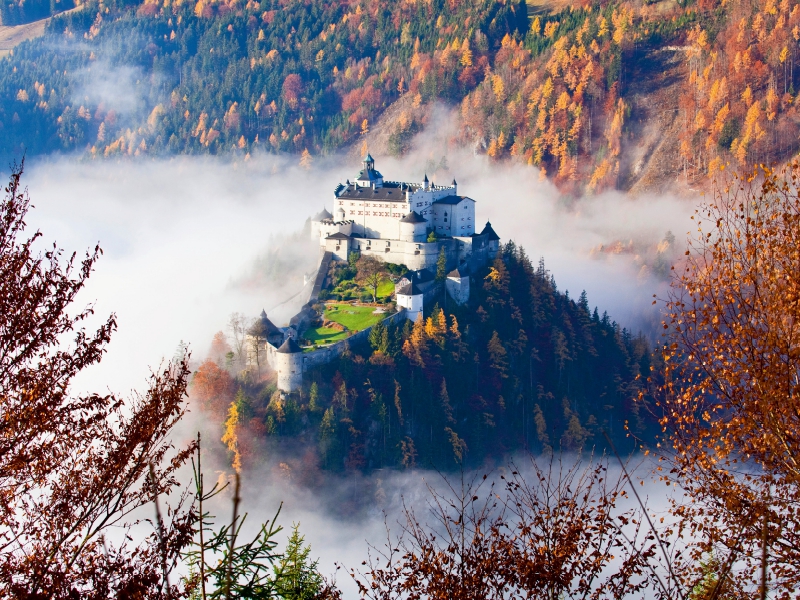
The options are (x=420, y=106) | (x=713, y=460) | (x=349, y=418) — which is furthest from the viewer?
(x=420, y=106)

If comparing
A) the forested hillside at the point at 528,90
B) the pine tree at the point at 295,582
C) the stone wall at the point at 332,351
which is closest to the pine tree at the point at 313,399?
the stone wall at the point at 332,351

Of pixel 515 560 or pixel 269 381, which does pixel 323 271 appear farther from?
pixel 515 560

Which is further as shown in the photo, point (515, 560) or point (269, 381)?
point (269, 381)

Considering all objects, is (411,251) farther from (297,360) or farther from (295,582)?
(295,582)

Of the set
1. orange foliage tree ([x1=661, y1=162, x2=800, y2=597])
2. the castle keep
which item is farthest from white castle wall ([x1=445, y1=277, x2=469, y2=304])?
orange foliage tree ([x1=661, y1=162, x2=800, y2=597])

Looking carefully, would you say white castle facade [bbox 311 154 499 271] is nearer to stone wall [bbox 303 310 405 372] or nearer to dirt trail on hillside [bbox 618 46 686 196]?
stone wall [bbox 303 310 405 372]

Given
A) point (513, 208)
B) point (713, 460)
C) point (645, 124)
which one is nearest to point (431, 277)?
point (713, 460)

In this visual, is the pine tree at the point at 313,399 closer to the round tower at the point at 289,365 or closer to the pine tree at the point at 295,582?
the round tower at the point at 289,365
